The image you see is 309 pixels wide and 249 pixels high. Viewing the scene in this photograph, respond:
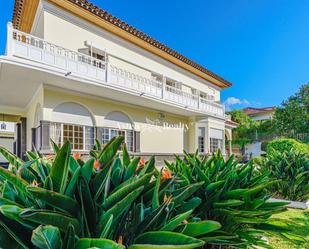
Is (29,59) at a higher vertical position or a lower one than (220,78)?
lower

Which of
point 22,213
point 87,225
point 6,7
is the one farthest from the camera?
point 6,7

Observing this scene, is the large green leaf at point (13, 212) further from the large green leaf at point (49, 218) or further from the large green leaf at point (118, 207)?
the large green leaf at point (118, 207)

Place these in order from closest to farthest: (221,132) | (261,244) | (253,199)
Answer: (261,244) → (253,199) → (221,132)

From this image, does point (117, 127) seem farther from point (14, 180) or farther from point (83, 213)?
point (83, 213)

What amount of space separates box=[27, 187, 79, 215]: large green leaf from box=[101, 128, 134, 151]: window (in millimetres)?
12472

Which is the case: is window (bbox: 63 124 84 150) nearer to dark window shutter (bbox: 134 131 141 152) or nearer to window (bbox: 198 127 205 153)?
dark window shutter (bbox: 134 131 141 152)

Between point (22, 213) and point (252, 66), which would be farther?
point (252, 66)

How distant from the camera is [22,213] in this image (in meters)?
1.48

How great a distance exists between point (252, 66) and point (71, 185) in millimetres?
28799

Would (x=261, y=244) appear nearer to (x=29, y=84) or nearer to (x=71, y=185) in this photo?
(x=71, y=185)

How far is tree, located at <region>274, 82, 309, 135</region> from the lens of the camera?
30953 mm

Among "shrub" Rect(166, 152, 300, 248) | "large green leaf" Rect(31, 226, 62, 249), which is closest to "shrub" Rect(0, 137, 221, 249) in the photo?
"large green leaf" Rect(31, 226, 62, 249)

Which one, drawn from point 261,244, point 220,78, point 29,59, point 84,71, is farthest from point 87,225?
point 220,78

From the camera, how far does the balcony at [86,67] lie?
9.81 m
